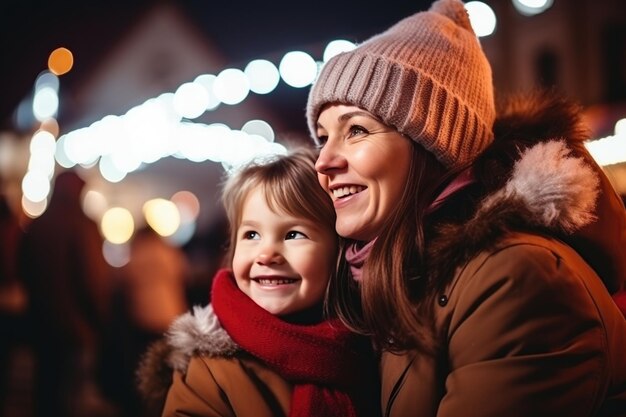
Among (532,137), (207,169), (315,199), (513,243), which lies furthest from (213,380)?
(207,169)

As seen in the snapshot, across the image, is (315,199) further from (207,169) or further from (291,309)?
(207,169)

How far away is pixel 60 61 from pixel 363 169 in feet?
70.4

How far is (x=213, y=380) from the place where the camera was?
2.82m

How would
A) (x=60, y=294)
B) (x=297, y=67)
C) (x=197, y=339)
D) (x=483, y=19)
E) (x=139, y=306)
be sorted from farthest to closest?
(x=297, y=67), (x=139, y=306), (x=60, y=294), (x=483, y=19), (x=197, y=339)

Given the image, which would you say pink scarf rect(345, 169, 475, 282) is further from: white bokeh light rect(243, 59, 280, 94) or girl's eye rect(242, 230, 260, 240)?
white bokeh light rect(243, 59, 280, 94)

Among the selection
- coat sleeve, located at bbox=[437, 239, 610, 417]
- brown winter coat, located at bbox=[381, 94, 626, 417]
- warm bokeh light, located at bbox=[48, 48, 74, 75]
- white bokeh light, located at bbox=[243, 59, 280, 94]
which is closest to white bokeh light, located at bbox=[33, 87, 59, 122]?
warm bokeh light, located at bbox=[48, 48, 74, 75]

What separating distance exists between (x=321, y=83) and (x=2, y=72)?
83.3ft

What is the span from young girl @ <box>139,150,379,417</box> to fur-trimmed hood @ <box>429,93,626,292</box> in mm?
666

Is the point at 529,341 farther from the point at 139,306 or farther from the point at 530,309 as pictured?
the point at 139,306

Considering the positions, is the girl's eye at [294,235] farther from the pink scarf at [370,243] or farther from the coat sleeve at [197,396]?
the coat sleeve at [197,396]

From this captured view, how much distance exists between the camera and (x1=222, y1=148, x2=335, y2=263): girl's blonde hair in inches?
120

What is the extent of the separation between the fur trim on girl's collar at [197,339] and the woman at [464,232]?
0.54m

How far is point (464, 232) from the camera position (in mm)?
2393

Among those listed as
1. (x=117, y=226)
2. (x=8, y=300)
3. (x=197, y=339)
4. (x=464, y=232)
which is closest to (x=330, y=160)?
(x=464, y=232)
